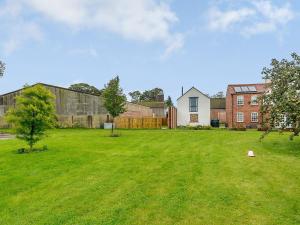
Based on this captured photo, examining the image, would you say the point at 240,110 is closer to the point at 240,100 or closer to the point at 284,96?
the point at 240,100

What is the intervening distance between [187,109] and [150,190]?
50.5 metres

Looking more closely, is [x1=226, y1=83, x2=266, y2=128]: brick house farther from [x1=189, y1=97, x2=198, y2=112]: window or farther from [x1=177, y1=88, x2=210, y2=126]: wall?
[x1=189, y1=97, x2=198, y2=112]: window

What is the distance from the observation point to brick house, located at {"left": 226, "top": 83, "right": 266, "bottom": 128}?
5266 cm

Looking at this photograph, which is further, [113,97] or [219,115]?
[219,115]

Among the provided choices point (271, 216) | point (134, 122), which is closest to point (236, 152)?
point (271, 216)

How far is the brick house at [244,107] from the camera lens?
52656 mm

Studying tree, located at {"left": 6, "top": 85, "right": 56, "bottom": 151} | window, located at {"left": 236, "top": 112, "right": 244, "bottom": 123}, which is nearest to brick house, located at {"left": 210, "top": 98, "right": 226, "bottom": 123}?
window, located at {"left": 236, "top": 112, "right": 244, "bottom": 123}

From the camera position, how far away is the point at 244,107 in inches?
2098

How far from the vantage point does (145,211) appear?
8.62 m

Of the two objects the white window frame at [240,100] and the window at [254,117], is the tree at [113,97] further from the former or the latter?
the window at [254,117]

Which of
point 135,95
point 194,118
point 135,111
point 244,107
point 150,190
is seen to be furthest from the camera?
point 135,95

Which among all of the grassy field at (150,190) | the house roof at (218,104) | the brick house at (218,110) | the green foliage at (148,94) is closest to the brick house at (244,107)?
the brick house at (218,110)

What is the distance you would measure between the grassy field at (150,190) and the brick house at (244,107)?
37317 mm

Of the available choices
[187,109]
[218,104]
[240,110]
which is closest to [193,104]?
[187,109]
